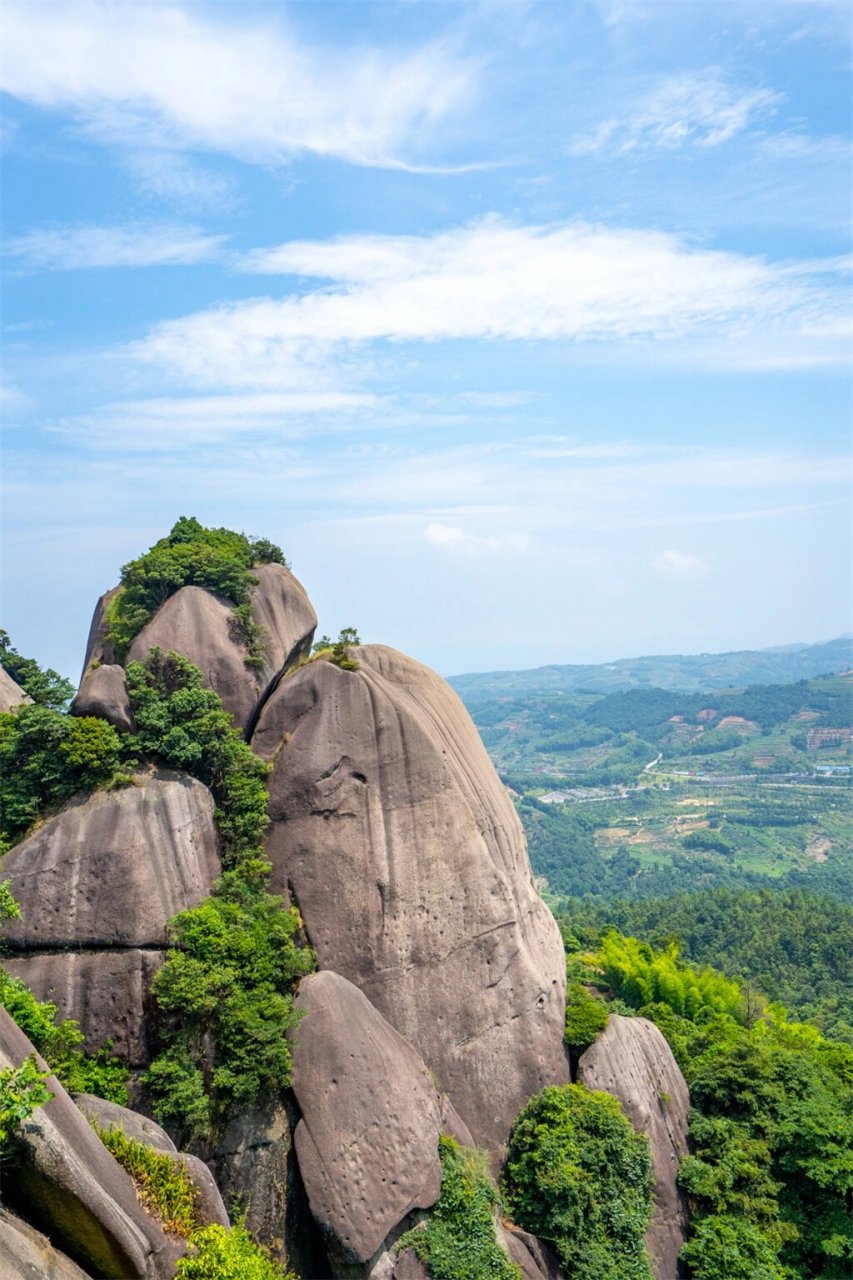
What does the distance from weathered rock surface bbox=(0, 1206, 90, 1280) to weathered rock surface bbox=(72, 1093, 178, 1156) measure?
3840 millimetres

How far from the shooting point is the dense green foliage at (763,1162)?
82.1ft

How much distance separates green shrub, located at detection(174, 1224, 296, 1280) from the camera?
55.7 feet

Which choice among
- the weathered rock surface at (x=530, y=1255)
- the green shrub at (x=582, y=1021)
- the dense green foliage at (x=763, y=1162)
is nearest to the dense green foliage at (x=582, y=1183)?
the weathered rock surface at (x=530, y=1255)

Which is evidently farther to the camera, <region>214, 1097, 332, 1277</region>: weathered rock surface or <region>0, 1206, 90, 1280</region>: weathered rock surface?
<region>214, 1097, 332, 1277</region>: weathered rock surface

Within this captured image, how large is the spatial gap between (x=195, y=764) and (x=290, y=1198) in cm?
1178

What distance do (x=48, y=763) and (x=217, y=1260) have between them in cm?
1365

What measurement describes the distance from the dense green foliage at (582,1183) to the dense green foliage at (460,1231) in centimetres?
134

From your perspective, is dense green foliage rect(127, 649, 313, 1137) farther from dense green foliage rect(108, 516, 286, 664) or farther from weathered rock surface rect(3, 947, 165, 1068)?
dense green foliage rect(108, 516, 286, 664)

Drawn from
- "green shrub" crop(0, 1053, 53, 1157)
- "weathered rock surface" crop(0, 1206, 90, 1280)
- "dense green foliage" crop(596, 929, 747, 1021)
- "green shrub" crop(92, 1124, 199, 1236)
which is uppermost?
"green shrub" crop(0, 1053, 53, 1157)

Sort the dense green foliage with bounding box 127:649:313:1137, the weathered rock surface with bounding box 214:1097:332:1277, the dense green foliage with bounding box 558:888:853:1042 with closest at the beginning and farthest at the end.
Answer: the weathered rock surface with bounding box 214:1097:332:1277
the dense green foliage with bounding box 127:649:313:1137
the dense green foliage with bounding box 558:888:853:1042

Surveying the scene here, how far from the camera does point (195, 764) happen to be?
87.0ft

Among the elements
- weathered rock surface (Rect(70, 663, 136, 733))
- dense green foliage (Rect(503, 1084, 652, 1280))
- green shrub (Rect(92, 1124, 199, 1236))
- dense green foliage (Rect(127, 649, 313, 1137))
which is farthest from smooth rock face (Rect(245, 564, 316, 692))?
dense green foliage (Rect(503, 1084, 652, 1280))

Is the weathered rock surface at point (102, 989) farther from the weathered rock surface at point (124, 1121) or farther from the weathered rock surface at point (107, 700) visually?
the weathered rock surface at point (107, 700)

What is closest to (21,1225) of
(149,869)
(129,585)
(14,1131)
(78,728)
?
(14,1131)
